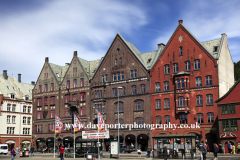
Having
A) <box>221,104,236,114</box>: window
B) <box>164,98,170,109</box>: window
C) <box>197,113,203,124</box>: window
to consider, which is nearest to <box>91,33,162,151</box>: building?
<box>164,98,170,109</box>: window

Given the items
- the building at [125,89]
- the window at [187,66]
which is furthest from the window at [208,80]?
the building at [125,89]

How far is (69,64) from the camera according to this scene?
86.2 metres

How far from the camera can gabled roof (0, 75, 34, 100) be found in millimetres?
86625

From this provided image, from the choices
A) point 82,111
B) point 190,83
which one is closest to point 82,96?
point 82,111

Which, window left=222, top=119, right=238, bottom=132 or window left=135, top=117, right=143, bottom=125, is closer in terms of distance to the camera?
window left=222, top=119, right=238, bottom=132

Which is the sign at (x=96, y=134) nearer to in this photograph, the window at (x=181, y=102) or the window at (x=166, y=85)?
the window at (x=181, y=102)

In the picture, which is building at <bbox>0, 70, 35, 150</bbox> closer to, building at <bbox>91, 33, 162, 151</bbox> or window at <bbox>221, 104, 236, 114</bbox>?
building at <bbox>91, 33, 162, 151</bbox>

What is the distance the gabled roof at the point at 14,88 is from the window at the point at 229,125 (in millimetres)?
59880

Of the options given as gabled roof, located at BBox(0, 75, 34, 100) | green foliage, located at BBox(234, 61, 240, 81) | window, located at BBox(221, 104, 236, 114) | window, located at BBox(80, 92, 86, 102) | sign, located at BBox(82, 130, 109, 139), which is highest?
green foliage, located at BBox(234, 61, 240, 81)

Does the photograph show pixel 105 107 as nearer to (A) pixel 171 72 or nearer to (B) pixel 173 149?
(A) pixel 171 72

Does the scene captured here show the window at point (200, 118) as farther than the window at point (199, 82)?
No

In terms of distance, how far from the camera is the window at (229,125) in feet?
170

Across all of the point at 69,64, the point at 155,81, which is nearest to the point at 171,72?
the point at 155,81

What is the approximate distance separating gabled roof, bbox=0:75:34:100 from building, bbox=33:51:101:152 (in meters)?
7.63
